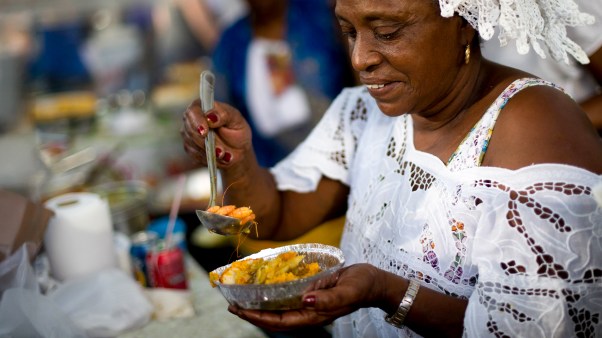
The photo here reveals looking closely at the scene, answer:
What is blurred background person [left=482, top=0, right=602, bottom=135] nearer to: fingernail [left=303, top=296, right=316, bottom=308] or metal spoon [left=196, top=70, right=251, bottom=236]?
metal spoon [left=196, top=70, right=251, bottom=236]

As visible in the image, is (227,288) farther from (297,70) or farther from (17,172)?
(297,70)

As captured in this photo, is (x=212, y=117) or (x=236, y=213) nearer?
(x=236, y=213)

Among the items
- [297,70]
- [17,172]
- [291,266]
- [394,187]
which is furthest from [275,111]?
[291,266]

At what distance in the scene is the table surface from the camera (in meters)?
2.09

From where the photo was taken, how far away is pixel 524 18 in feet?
5.35

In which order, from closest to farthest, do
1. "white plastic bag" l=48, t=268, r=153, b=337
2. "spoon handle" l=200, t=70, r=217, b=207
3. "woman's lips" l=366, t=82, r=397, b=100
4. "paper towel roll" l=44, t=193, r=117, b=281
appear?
"woman's lips" l=366, t=82, r=397, b=100
"spoon handle" l=200, t=70, r=217, b=207
"white plastic bag" l=48, t=268, r=153, b=337
"paper towel roll" l=44, t=193, r=117, b=281

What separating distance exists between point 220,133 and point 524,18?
3.09 ft

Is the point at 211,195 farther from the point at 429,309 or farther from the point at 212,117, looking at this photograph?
the point at 429,309

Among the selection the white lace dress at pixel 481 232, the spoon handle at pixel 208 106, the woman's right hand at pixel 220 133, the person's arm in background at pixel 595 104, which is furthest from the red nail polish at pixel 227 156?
the person's arm in background at pixel 595 104

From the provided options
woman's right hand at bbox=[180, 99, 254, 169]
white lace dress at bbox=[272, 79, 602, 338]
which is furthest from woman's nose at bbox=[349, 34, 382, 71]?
woman's right hand at bbox=[180, 99, 254, 169]

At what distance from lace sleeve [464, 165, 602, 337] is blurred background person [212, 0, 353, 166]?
2442mm

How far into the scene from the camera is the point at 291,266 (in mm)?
1597

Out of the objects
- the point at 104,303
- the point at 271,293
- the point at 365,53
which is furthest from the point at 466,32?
the point at 104,303

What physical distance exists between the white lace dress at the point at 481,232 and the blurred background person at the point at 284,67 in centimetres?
172
